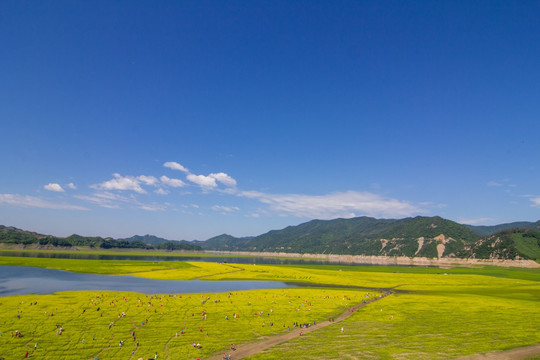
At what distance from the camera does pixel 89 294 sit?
66.2m

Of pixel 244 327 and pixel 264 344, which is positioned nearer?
pixel 264 344

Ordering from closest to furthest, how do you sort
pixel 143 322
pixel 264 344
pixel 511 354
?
1. pixel 511 354
2. pixel 264 344
3. pixel 143 322

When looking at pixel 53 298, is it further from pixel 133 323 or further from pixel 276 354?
pixel 276 354

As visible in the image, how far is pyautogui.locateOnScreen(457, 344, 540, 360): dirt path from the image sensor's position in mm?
31688

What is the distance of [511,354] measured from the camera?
32844 mm

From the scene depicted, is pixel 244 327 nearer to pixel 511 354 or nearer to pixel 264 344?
pixel 264 344

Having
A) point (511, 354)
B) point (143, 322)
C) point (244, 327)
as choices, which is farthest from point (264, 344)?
point (511, 354)

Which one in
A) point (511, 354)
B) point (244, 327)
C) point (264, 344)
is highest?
point (511, 354)

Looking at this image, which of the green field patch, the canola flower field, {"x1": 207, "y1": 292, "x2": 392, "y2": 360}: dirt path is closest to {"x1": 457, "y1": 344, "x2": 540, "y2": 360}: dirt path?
the canola flower field

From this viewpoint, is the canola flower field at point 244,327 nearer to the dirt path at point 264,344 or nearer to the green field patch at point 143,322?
the green field patch at point 143,322

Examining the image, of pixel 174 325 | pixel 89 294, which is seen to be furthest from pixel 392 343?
pixel 89 294

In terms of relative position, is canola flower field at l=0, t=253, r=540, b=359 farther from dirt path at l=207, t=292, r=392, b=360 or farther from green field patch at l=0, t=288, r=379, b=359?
dirt path at l=207, t=292, r=392, b=360

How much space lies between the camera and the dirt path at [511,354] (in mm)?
31688

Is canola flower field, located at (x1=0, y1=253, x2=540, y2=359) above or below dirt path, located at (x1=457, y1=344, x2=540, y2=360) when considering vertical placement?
below
